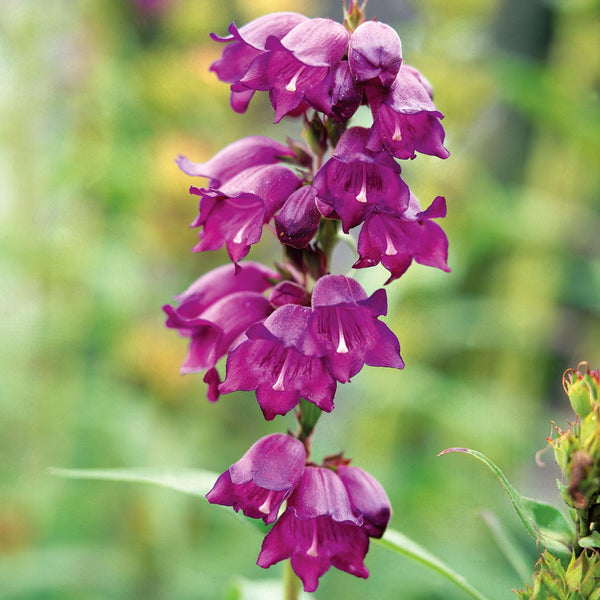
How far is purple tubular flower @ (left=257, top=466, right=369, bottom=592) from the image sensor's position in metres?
1.06

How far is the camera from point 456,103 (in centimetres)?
298

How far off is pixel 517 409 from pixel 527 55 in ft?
6.30

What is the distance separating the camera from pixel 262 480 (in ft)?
3.41

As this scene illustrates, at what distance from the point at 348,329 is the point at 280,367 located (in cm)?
11

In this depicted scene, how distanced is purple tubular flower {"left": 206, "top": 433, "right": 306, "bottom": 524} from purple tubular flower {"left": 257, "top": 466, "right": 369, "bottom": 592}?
3cm

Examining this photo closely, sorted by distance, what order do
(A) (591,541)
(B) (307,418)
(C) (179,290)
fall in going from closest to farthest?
(A) (591,541), (B) (307,418), (C) (179,290)

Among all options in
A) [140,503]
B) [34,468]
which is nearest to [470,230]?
[140,503]

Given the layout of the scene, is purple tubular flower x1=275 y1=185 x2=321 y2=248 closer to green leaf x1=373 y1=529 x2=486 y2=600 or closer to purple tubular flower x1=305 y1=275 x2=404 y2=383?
purple tubular flower x1=305 y1=275 x2=404 y2=383

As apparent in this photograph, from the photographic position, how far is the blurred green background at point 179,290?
2.82m

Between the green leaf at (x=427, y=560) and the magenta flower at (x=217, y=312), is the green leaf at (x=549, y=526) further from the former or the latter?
the magenta flower at (x=217, y=312)

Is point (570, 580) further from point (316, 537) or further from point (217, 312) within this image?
point (217, 312)

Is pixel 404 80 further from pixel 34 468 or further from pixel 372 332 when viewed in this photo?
pixel 34 468

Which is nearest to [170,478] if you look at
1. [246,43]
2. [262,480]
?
[262,480]

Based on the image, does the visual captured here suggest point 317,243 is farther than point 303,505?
Yes
